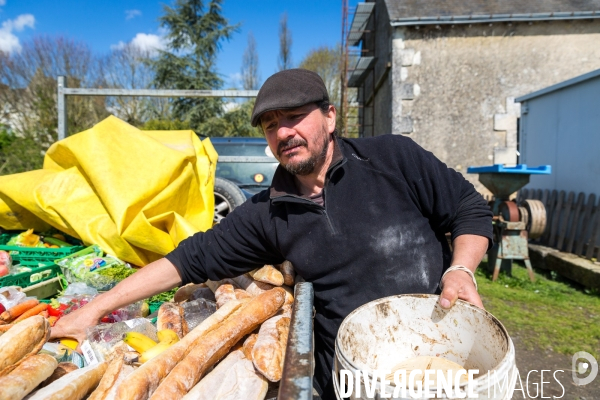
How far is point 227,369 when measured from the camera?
1524mm

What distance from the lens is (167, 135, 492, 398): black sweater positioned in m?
2.09

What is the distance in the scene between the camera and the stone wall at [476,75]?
1058 centimetres

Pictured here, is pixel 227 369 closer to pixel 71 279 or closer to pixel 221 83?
pixel 71 279

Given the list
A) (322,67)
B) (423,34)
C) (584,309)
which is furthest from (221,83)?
(584,309)

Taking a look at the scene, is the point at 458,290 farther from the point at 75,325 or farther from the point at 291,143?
the point at 75,325

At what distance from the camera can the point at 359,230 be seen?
2.07m

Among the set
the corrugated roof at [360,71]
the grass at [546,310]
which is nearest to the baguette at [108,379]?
the grass at [546,310]

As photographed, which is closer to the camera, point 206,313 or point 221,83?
point 206,313

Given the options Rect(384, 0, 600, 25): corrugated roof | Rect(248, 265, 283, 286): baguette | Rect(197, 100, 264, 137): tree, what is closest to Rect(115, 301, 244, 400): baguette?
Rect(248, 265, 283, 286): baguette

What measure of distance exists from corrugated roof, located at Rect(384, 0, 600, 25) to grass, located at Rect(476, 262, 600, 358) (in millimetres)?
6636

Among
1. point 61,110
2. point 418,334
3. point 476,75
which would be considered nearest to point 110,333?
point 418,334

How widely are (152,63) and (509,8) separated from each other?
53.0ft

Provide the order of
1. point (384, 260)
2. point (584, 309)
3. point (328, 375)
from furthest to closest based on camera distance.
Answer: point (584, 309)
point (328, 375)
point (384, 260)

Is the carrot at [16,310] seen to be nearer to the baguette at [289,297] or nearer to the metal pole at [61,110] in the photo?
the baguette at [289,297]
